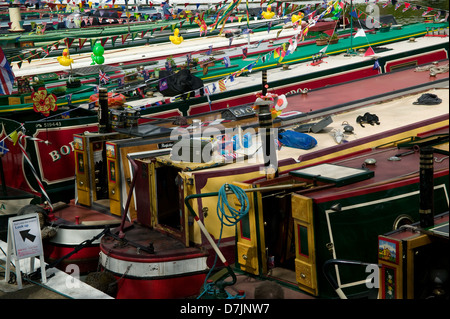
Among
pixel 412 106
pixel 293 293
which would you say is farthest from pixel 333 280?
pixel 412 106

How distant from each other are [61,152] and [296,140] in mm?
6112

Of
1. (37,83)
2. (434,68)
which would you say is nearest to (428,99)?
(434,68)

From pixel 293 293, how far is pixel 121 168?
179 inches

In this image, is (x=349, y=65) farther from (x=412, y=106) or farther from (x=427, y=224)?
(x=427, y=224)

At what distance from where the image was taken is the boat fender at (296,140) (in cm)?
1177

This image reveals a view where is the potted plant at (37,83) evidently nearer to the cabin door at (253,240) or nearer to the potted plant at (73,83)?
the potted plant at (73,83)

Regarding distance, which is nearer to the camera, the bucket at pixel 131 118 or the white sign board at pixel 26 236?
the white sign board at pixel 26 236

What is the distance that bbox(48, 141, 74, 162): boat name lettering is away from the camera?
15.4 meters

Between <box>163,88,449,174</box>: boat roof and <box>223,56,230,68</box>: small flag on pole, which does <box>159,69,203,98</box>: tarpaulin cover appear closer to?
<box>223,56,230,68</box>: small flag on pole

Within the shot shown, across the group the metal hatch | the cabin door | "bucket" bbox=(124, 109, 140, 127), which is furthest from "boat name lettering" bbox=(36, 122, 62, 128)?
the metal hatch

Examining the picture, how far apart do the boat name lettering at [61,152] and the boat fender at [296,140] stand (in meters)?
5.61

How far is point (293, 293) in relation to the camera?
31.0ft

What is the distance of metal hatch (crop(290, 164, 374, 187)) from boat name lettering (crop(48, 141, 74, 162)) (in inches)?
275
